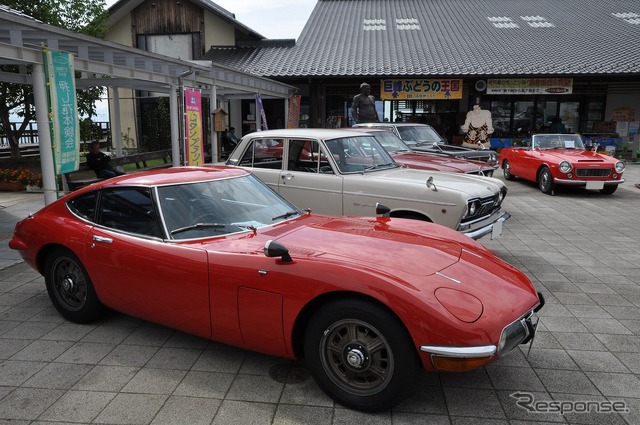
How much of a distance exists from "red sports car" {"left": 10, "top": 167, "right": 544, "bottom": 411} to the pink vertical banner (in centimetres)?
615

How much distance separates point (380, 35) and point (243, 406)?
2219 centimetres

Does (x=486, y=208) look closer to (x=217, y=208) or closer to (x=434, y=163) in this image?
(x=434, y=163)

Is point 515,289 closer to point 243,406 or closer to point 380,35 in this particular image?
point 243,406

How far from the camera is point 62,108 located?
264 inches

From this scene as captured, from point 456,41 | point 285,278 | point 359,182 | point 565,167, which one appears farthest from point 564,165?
point 456,41

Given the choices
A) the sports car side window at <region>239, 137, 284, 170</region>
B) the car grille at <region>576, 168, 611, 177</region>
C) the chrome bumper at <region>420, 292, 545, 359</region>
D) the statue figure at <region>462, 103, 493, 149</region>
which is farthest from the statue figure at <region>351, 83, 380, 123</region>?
the chrome bumper at <region>420, 292, 545, 359</region>

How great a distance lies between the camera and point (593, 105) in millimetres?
21031

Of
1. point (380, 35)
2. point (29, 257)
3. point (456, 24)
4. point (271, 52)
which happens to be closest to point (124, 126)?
point (271, 52)

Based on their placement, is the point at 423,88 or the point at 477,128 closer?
the point at 477,128

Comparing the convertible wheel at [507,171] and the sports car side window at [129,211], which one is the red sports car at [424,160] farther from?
the convertible wheel at [507,171]

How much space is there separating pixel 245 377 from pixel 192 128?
8.07 meters

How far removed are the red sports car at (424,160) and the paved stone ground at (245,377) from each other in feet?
10.4

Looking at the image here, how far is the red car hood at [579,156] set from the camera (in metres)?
11.2

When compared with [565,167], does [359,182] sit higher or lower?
higher
